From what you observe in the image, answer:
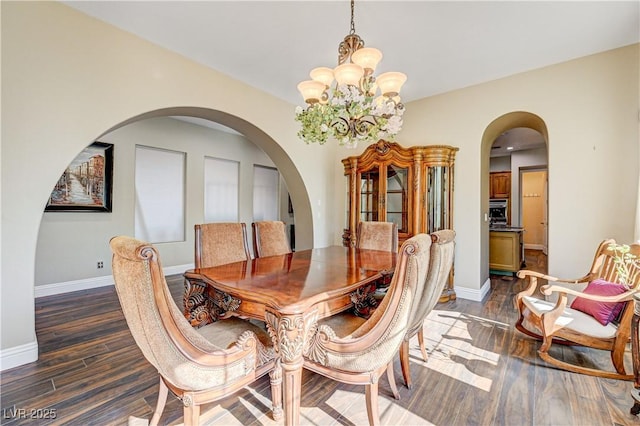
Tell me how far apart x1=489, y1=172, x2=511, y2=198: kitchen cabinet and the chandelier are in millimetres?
6770

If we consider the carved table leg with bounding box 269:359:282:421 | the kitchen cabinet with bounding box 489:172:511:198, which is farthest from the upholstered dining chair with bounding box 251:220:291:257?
the kitchen cabinet with bounding box 489:172:511:198

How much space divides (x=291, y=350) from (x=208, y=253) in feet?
4.40

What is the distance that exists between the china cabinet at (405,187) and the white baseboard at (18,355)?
3.59 meters

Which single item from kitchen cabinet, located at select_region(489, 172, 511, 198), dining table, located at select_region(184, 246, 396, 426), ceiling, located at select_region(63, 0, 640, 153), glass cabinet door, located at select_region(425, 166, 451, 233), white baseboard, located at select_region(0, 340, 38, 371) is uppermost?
ceiling, located at select_region(63, 0, 640, 153)

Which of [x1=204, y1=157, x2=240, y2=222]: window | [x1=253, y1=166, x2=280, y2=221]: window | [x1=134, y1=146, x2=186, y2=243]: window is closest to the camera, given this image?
[x1=134, y1=146, x2=186, y2=243]: window

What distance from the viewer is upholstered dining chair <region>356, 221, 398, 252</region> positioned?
10.3ft

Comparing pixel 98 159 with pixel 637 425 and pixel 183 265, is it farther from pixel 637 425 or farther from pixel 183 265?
pixel 637 425

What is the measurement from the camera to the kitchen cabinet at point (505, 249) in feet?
16.5

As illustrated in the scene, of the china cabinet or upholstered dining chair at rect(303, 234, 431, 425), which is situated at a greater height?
the china cabinet

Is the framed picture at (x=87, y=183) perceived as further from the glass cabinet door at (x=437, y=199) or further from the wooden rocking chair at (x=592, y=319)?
the wooden rocking chair at (x=592, y=319)

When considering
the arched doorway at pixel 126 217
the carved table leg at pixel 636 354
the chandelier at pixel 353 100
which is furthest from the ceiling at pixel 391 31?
the carved table leg at pixel 636 354

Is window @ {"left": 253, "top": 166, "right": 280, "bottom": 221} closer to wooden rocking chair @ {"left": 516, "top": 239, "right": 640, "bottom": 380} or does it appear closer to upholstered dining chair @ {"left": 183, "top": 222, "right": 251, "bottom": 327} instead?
upholstered dining chair @ {"left": 183, "top": 222, "right": 251, "bottom": 327}

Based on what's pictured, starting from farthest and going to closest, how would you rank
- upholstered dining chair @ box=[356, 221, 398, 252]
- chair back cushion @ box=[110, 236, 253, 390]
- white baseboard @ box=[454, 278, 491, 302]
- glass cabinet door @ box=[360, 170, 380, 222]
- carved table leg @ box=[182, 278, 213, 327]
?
1. glass cabinet door @ box=[360, 170, 380, 222]
2. white baseboard @ box=[454, 278, 491, 302]
3. upholstered dining chair @ box=[356, 221, 398, 252]
4. carved table leg @ box=[182, 278, 213, 327]
5. chair back cushion @ box=[110, 236, 253, 390]

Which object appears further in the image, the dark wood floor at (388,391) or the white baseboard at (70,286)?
the white baseboard at (70,286)
